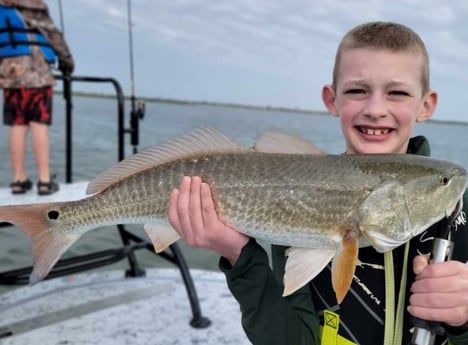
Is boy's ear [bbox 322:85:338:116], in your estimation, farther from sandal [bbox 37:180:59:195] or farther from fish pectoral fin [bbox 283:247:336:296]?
sandal [bbox 37:180:59:195]

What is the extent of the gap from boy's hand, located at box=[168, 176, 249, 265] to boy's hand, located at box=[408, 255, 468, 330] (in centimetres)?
70

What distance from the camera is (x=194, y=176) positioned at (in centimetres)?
196

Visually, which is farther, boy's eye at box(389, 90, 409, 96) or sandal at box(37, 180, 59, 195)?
sandal at box(37, 180, 59, 195)

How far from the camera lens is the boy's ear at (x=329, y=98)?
2.42 meters

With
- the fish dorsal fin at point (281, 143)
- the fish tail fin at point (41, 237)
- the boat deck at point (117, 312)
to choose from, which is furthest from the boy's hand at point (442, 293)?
the boat deck at point (117, 312)

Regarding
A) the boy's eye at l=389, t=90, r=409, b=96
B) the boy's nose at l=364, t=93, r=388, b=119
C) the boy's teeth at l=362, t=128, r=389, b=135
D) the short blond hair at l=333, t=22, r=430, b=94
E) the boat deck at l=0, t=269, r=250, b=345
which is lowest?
the boat deck at l=0, t=269, r=250, b=345

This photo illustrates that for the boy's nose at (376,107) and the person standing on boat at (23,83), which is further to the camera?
the person standing on boat at (23,83)

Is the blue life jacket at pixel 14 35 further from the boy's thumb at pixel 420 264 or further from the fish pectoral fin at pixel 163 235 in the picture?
the boy's thumb at pixel 420 264

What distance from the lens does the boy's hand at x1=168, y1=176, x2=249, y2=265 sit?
1930 mm

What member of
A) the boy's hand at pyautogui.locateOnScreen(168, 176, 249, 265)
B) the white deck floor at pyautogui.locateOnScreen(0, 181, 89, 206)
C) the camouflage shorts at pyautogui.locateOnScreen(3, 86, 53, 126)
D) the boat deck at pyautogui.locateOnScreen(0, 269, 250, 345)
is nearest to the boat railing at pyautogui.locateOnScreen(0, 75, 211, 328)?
the boat deck at pyautogui.locateOnScreen(0, 269, 250, 345)

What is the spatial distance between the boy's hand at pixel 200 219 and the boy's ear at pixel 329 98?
2.80ft

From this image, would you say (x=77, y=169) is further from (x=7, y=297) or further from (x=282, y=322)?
(x=282, y=322)

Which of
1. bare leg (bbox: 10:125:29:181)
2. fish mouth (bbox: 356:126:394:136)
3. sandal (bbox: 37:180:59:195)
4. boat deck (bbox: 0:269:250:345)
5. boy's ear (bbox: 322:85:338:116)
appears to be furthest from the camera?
bare leg (bbox: 10:125:29:181)

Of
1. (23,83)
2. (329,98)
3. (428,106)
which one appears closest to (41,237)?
(329,98)
